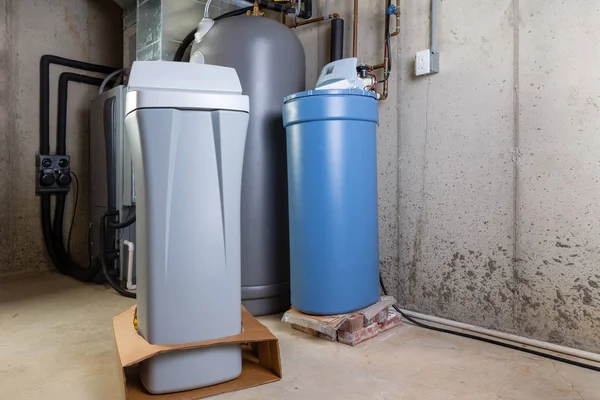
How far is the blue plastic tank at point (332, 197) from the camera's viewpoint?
1.56 m

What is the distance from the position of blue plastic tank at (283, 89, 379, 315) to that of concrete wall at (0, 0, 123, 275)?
2116mm

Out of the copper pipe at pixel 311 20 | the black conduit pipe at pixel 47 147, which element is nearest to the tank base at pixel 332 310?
the copper pipe at pixel 311 20

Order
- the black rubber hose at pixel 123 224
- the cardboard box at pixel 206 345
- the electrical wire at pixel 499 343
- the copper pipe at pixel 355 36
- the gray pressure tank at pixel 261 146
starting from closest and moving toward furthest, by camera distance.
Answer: the cardboard box at pixel 206 345, the electrical wire at pixel 499 343, the gray pressure tank at pixel 261 146, the copper pipe at pixel 355 36, the black rubber hose at pixel 123 224

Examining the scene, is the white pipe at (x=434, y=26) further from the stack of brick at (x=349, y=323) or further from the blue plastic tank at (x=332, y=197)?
the stack of brick at (x=349, y=323)

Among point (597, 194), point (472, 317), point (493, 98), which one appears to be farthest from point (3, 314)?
point (597, 194)

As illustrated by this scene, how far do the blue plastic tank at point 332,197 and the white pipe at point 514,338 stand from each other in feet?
1.07

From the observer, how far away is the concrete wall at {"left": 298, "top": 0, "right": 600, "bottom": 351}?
1417mm

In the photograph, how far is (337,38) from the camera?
6.67ft

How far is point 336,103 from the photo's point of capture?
155cm

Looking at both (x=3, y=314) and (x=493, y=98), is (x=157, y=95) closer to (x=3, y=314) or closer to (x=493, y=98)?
(x=493, y=98)

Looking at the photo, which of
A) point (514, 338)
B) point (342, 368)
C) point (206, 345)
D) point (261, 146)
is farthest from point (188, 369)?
point (514, 338)

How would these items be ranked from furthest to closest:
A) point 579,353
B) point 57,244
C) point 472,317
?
point 57,244, point 472,317, point 579,353

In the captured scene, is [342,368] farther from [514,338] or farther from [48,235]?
[48,235]

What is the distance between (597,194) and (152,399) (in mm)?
1509
